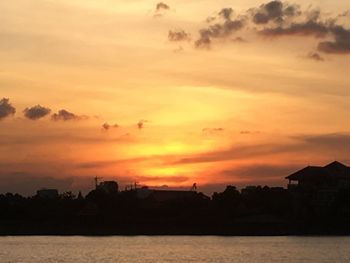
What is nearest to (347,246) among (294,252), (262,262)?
(294,252)

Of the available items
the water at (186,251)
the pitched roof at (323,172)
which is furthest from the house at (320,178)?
the water at (186,251)

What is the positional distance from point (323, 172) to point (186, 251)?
4366 cm

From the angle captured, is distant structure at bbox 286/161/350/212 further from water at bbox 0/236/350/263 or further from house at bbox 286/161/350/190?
water at bbox 0/236/350/263

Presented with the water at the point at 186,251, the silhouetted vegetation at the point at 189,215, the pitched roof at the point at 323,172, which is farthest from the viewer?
the pitched roof at the point at 323,172

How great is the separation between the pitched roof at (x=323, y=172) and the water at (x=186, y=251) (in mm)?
20125

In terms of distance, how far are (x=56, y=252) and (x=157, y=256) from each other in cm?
1100

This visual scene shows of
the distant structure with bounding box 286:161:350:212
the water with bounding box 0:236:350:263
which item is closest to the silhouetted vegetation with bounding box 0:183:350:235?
the distant structure with bounding box 286:161:350:212

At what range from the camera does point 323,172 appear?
373 ft

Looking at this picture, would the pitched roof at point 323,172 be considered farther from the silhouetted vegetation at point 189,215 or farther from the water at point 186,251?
the water at point 186,251

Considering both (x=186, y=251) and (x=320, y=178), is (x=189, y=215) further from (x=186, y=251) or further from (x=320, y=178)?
(x=186, y=251)

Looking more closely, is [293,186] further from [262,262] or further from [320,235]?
[262,262]

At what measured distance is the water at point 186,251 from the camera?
2568 inches

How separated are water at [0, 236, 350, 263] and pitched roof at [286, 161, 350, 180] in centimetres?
2012

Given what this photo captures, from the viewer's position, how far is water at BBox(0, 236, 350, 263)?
214 ft
